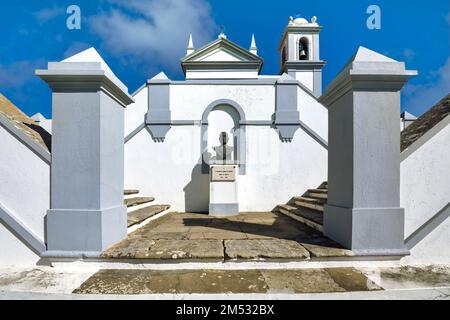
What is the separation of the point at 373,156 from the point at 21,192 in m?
4.21

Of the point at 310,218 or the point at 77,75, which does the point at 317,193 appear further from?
the point at 77,75

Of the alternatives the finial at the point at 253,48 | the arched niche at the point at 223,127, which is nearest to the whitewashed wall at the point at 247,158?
the arched niche at the point at 223,127

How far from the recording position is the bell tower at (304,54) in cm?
1448

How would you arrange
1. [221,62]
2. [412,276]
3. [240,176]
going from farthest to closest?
1. [221,62]
2. [240,176]
3. [412,276]

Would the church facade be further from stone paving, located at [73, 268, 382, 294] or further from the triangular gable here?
stone paving, located at [73, 268, 382, 294]

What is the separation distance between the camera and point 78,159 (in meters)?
2.68

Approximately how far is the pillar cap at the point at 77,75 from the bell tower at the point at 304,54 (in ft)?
44.7

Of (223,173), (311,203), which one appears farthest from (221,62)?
(311,203)

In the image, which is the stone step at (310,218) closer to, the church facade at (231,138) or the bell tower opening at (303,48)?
the church facade at (231,138)
